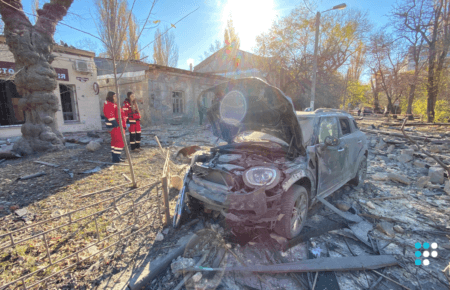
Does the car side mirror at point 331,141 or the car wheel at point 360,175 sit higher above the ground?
the car side mirror at point 331,141

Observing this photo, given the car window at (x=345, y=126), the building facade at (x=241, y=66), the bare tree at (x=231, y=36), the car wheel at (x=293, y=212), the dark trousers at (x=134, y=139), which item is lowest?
the car wheel at (x=293, y=212)

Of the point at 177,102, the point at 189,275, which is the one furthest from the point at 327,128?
the point at 177,102

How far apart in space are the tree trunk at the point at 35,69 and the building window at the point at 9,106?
665 centimetres

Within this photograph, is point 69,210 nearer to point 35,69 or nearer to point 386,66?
point 35,69

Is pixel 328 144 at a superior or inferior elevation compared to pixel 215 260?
superior

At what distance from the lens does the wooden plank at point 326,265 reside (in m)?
2.24

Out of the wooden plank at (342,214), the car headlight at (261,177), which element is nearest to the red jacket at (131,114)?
the car headlight at (261,177)

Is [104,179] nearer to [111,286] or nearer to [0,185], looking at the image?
[0,185]

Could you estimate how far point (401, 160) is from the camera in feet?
21.7

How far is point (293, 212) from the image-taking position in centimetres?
270

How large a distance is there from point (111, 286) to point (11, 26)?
25.3ft

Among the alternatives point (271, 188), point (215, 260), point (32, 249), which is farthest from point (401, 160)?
point (32, 249)

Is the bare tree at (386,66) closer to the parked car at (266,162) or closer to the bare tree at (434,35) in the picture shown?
the bare tree at (434,35)

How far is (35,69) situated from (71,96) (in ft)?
20.4
